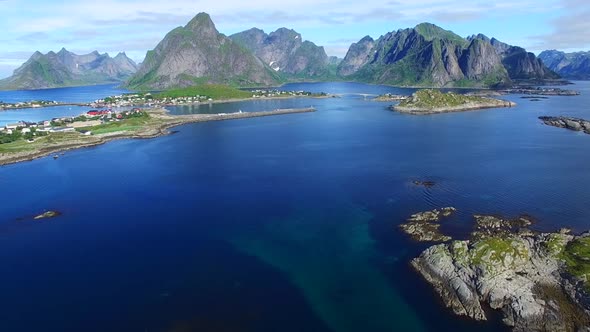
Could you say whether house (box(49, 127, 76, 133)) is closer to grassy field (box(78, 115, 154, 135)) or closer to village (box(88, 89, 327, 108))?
grassy field (box(78, 115, 154, 135))

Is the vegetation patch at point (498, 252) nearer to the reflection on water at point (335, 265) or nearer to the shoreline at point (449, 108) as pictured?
the reflection on water at point (335, 265)

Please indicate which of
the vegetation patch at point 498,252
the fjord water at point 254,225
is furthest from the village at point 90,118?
the vegetation patch at point 498,252

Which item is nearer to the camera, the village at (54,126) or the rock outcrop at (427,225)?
the rock outcrop at (427,225)

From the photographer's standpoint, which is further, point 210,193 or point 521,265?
point 210,193

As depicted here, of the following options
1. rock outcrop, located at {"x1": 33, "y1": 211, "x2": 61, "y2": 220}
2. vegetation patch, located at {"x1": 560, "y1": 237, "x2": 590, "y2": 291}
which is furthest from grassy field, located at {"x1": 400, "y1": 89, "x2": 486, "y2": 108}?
rock outcrop, located at {"x1": 33, "y1": 211, "x2": 61, "y2": 220}

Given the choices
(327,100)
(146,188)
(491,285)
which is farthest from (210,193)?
(327,100)

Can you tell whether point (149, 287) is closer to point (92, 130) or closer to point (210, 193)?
point (210, 193)
